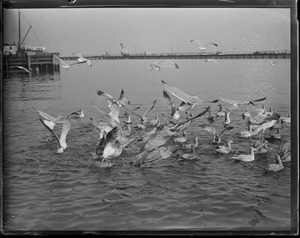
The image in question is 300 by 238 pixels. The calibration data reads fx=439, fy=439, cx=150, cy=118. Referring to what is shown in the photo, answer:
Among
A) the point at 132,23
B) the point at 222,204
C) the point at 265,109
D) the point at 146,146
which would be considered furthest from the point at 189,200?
the point at 132,23

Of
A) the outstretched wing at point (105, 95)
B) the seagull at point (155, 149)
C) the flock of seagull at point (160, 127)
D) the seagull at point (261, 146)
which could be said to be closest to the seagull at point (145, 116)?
the flock of seagull at point (160, 127)

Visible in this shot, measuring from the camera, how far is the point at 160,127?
11.0ft

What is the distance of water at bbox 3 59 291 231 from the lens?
3102 millimetres

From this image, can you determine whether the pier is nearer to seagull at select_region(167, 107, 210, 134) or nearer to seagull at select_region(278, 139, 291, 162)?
seagull at select_region(167, 107, 210, 134)

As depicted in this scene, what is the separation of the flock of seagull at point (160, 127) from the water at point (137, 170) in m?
0.04

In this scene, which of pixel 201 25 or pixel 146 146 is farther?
pixel 146 146

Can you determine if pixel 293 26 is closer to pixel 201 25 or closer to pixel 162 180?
pixel 201 25

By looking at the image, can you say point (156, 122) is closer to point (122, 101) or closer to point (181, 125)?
point (181, 125)

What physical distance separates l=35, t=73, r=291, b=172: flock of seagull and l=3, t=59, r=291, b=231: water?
0.04 meters

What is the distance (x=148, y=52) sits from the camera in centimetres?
323

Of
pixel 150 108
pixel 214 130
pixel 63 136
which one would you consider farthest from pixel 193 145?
pixel 63 136

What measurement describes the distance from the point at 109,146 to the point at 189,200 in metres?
0.72

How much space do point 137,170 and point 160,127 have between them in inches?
14.5

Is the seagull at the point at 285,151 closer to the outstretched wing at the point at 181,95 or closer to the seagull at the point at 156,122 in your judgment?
the outstretched wing at the point at 181,95
